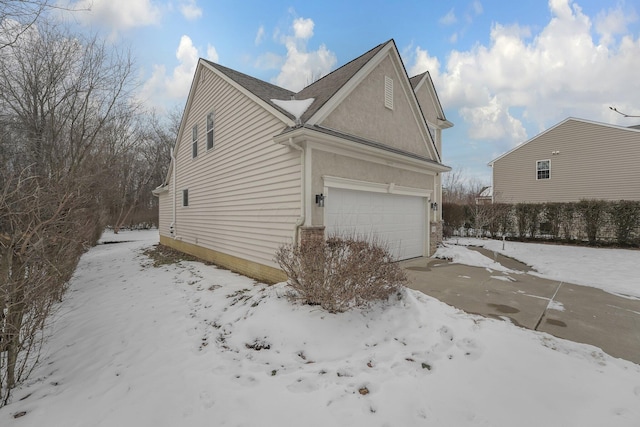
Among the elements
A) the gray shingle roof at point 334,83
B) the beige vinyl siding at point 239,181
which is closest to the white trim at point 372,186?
the beige vinyl siding at point 239,181

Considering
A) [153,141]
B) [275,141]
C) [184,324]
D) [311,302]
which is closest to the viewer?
[311,302]

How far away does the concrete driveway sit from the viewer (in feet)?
12.4

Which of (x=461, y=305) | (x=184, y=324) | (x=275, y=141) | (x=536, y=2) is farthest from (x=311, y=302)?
(x=536, y=2)

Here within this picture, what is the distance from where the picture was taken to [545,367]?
2.92m

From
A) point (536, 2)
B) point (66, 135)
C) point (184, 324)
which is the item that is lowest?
point (184, 324)

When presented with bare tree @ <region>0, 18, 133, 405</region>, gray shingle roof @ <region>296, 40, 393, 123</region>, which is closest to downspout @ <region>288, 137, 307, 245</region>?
gray shingle roof @ <region>296, 40, 393, 123</region>

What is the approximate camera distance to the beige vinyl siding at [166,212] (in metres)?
14.1

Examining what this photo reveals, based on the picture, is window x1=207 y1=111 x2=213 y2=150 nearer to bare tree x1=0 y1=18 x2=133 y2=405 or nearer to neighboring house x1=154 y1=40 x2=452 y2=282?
neighboring house x1=154 y1=40 x2=452 y2=282

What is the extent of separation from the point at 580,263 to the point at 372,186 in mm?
7288

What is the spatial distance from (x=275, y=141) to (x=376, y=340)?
4.48 m

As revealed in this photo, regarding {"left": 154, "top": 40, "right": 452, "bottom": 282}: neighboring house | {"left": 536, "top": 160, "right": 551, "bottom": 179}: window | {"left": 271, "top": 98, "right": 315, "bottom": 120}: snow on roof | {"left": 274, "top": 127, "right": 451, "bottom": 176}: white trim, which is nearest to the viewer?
{"left": 274, "top": 127, "right": 451, "bottom": 176}: white trim

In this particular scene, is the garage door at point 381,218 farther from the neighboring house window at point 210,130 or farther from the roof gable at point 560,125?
the roof gable at point 560,125

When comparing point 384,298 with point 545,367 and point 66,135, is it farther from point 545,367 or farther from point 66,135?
point 66,135

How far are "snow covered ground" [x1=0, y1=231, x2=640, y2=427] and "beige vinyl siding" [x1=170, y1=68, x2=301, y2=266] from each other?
2188 millimetres
